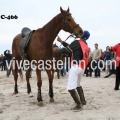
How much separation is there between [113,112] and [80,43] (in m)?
1.66

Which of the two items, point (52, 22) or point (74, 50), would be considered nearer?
point (74, 50)

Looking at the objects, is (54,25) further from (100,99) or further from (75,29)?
(100,99)

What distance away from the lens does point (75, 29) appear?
6766mm

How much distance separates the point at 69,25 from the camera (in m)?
6.96

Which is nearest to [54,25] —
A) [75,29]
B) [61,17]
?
[61,17]

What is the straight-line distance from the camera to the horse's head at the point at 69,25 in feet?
21.9

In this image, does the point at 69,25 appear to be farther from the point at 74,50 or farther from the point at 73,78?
the point at 73,78

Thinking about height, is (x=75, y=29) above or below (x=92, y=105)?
above

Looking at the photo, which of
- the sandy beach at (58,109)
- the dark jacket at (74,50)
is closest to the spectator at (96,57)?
the sandy beach at (58,109)

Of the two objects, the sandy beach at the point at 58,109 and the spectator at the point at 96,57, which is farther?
the spectator at the point at 96,57

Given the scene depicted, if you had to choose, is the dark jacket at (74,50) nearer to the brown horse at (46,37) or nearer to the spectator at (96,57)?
the brown horse at (46,37)

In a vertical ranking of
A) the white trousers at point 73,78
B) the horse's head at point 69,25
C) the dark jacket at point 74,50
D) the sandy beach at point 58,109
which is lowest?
the sandy beach at point 58,109

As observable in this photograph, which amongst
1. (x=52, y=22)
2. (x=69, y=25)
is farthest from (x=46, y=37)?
(x=69, y=25)

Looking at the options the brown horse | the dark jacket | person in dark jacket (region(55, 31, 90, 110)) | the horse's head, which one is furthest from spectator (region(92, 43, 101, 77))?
the dark jacket
